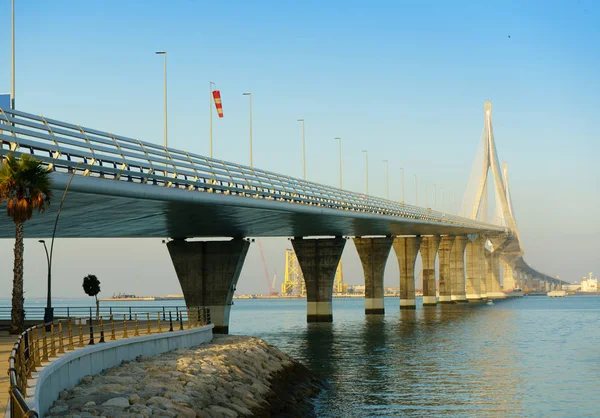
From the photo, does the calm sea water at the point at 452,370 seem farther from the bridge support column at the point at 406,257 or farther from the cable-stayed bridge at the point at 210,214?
the bridge support column at the point at 406,257

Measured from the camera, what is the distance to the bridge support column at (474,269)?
18288 cm

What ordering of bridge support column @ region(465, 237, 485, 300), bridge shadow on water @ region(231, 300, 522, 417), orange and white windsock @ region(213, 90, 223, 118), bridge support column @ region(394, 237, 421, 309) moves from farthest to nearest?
bridge support column @ region(465, 237, 485, 300)
bridge support column @ region(394, 237, 421, 309)
orange and white windsock @ region(213, 90, 223, 118)
bridge shadow on water @ region(231, 300, 522, 417)

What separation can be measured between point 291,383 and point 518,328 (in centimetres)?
5466

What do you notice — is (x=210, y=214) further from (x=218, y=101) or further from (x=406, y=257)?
(x=406, y=257)

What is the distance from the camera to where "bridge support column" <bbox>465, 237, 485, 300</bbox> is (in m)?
183

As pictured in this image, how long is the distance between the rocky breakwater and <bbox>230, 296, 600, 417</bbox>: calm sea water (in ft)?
6.31

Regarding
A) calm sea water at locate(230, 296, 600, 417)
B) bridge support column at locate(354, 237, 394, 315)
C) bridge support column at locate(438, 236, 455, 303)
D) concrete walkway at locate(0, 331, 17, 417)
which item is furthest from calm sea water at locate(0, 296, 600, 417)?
bridge support column at locate(438, 236, 455, 303)

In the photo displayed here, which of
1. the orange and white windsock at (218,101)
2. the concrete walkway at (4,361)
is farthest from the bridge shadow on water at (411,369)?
the orange and white windsock at (218,101)

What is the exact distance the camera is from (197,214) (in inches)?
2115

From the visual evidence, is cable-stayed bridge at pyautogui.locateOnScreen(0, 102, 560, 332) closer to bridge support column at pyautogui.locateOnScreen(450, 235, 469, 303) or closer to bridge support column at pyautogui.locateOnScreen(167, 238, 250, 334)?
bridge support column at pyautogui.locateOnScreen(167, 238, 250, 334)

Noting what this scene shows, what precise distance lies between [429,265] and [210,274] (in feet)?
260

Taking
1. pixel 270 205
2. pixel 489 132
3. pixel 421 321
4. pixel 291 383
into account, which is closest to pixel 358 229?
pixel 421 321

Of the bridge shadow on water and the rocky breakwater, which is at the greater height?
the rocky breakwater

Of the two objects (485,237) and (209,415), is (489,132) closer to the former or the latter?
(485,237)
